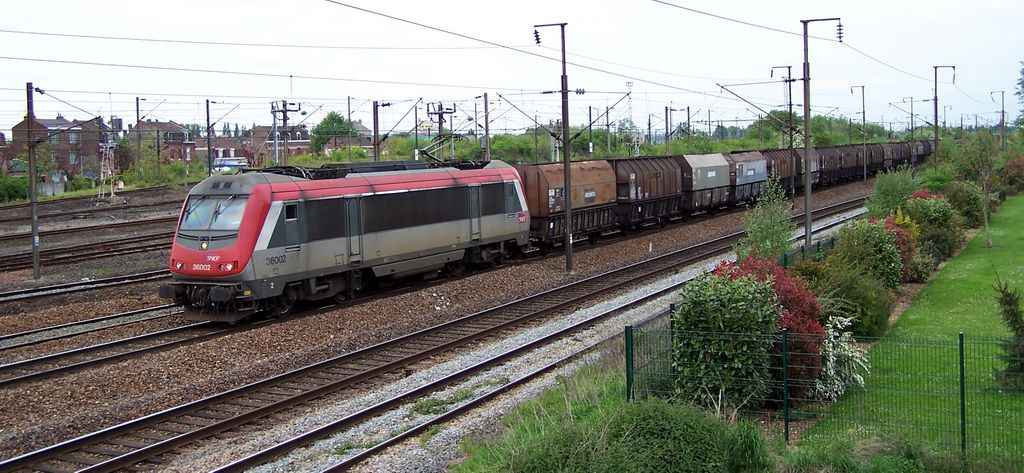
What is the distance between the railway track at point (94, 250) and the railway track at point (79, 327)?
9833 mm

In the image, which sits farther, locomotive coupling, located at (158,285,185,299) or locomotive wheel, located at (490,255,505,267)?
locomotive wheel, located at (490,255,505,267)

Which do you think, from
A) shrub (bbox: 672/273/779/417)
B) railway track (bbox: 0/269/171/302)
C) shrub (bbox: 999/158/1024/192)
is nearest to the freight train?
railway track (bbox: 0/269/171/302)

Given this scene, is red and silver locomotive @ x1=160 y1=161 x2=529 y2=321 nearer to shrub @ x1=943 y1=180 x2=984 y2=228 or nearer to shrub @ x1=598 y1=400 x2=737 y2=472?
shrub @ x1=598 y1=400 x2=737 y2=472

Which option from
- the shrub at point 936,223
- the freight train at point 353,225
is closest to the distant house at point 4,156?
the freight train at point 353,225

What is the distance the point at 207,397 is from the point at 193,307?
626cm

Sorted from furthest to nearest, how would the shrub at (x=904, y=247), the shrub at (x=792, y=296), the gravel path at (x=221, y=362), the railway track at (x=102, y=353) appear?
1. the shrub at (x=904, y=247)
2. the railway track at (x=102, y=353)
3. the shrub at (x=792, y=296)
4. the gravel path at (x=221, y=362)

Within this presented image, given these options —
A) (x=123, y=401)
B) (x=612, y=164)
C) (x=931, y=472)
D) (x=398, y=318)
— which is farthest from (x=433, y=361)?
(x=612, y=164)

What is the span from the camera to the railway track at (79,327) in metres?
17.4

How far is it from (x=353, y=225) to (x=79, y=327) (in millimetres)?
6184

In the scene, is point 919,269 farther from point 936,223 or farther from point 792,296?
point 792,296

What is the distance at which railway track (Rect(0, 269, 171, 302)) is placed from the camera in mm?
22422

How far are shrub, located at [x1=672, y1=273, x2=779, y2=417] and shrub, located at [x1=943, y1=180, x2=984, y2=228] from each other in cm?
3086

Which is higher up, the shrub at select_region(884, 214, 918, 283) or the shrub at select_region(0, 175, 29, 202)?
the shrub at select_region(0, 175, 29, 202)

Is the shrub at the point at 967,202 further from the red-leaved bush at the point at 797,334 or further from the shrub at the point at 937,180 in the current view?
the red-leaved bush at the point at 797,334
